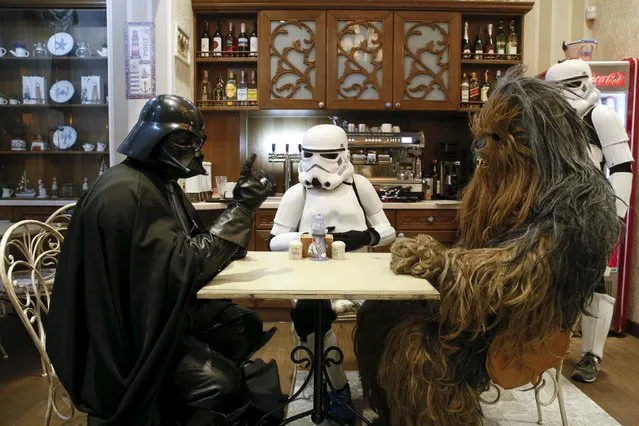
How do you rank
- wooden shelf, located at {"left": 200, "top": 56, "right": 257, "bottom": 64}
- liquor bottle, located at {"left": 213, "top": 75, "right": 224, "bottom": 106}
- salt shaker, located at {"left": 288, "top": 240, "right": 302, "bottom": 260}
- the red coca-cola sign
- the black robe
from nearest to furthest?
1. the black robe
2. salt shaker, located at {"left": 288, "top": 240, "right": 302, "bottom": 260}
3. the red coca-cola sign
4. wooden shelf, located at {"left": 200, "top": 56, "right": 257, "bottom": 64}
5. liquor bottle, located at {"left": 213, "top": 75, "right": 224, "bottom": 106}

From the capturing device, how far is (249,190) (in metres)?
1.51

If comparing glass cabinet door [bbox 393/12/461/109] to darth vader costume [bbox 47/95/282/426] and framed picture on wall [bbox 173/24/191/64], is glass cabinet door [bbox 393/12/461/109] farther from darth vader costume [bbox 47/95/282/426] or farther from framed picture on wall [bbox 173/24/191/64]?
darth vader costume [bbox 47/95/282/426]

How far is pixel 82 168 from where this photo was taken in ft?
13.5

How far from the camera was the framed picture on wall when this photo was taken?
3.38 meters

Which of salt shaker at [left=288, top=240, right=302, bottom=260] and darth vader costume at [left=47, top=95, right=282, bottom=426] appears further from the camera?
salt shaker at [left=288, top=240, right=302, bottom=260]

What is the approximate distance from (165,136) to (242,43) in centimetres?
279

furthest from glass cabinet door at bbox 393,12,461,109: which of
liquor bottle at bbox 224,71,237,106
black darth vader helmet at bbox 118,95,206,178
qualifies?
black darth vader helmet at bbox 118,95,206,178

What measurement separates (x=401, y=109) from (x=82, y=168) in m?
2.68

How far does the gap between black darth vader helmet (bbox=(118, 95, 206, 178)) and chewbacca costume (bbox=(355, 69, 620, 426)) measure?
0.72 metres

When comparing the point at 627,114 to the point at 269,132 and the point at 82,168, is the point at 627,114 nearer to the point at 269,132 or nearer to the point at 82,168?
the point at 269,132

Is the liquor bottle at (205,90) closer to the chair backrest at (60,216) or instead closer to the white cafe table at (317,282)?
the chair backrest at (60,216)

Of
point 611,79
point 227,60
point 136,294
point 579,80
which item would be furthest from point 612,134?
point 227,60

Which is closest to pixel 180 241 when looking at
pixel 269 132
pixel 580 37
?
pixel 269 132

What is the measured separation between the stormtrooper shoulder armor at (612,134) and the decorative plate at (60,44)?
3826 millimetres
